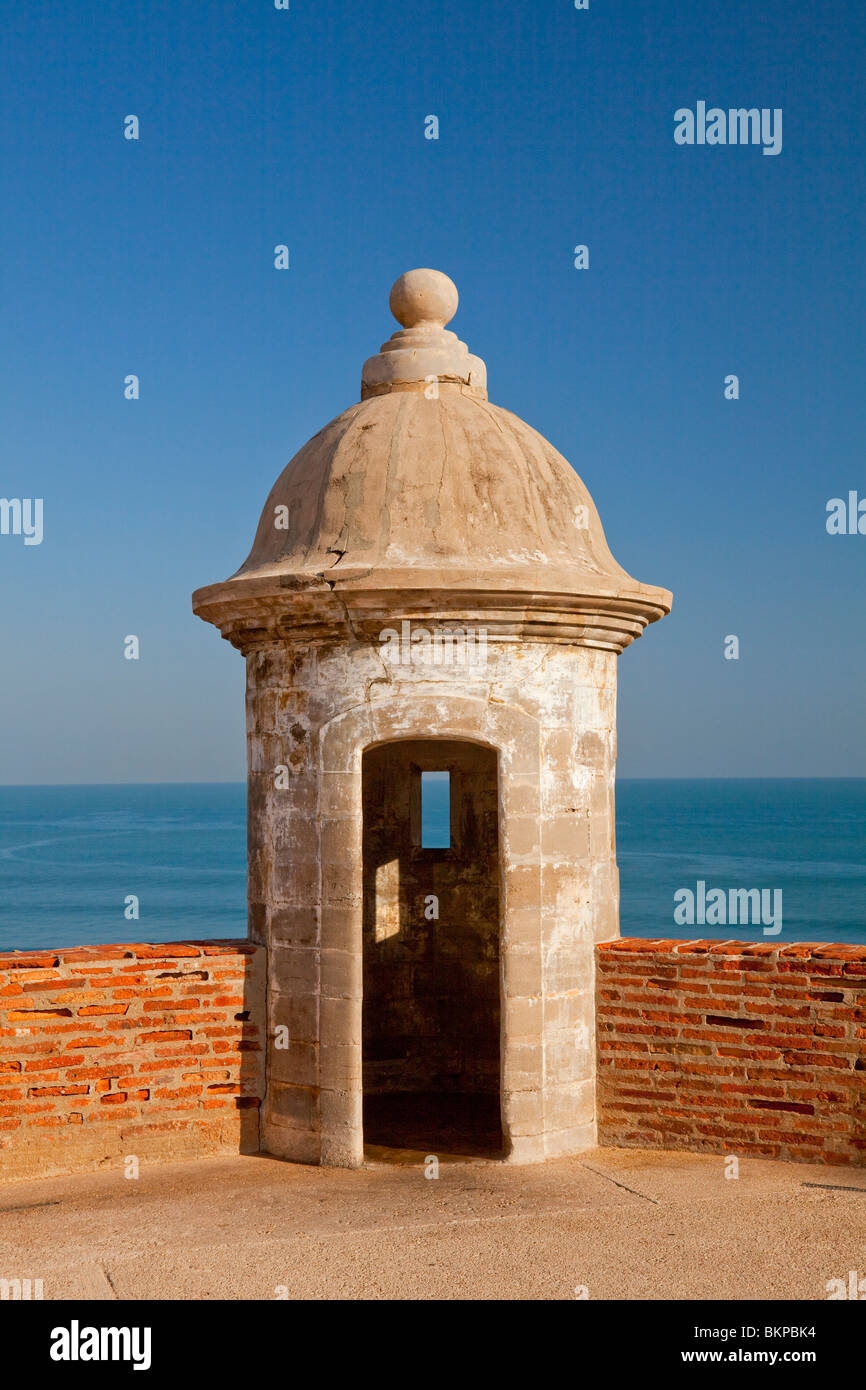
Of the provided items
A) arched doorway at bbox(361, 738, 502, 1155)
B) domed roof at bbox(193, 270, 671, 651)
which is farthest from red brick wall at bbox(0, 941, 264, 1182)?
arched doorway at bbox(361, 738, 502, 1155)

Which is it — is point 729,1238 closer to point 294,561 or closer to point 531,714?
point 531,714

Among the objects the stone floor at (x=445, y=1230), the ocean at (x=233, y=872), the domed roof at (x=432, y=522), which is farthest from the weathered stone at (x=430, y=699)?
the ocean at (x=233, y=872)

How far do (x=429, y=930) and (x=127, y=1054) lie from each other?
3.04 meters

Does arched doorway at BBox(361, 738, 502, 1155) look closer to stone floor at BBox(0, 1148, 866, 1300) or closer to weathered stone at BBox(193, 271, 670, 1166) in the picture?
weathered stone at BBox(193, 271, 670, 1166)

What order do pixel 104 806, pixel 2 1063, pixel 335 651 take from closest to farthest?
pixel 2 1063
pixel 335 651
pixel 104 806

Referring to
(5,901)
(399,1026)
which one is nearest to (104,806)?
(5,901)

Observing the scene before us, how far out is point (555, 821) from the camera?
703cm

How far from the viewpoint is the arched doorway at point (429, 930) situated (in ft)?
30.1

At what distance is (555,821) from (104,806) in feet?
402

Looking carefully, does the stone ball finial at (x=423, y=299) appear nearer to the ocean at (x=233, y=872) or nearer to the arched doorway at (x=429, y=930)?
the arched doorway at (x=429, y=930)

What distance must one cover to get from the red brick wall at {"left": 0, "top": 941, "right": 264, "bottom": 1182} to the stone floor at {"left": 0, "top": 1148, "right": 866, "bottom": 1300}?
0.56 ft

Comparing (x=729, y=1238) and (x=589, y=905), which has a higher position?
(x=589, y=905)

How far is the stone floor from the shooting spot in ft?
17.0

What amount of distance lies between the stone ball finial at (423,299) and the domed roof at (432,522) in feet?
0.52
